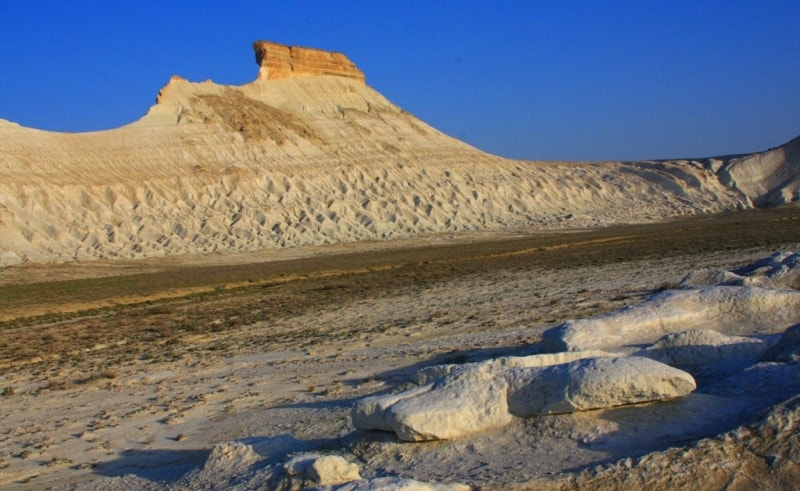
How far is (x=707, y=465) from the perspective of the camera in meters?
Answer: 5.84

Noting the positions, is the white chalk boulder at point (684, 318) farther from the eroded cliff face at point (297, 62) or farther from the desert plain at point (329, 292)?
the eroded cliff face at point (297, 62)

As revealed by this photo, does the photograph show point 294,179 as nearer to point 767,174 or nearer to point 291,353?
point 767,174

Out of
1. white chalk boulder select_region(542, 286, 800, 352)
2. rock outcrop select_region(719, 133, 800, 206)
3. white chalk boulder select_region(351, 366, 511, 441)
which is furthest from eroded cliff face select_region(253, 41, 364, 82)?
white chalk boulder select_region(351, 366, 511, 441)

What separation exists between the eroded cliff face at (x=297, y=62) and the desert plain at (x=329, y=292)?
20cm

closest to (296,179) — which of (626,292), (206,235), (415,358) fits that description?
(206,235)

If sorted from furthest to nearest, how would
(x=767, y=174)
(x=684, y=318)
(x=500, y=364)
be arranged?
(x=767, y=174), (x=684, y=318), (x=500, y=364)

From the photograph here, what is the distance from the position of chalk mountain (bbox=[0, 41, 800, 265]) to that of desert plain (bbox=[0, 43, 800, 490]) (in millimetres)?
200

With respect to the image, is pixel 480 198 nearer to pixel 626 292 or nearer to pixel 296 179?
pixel 296 179

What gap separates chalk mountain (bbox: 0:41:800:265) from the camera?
44156mm

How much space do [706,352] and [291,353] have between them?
287 inches

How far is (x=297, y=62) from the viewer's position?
226 feet

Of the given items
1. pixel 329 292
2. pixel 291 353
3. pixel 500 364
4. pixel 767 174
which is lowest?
pixel 291 353

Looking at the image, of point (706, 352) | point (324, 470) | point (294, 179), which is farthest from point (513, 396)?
point (294, 179)

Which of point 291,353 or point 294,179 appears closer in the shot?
point 291,353
